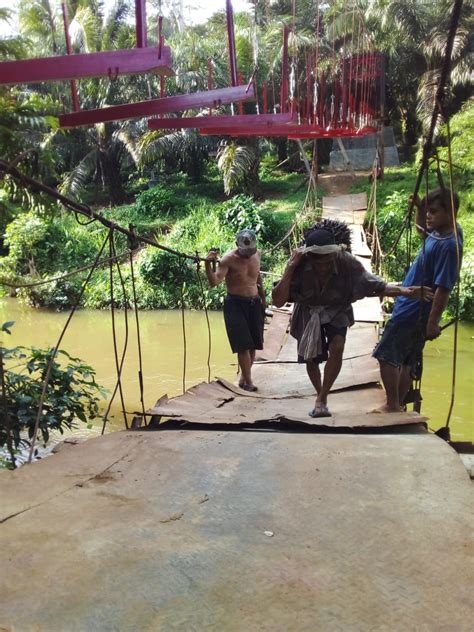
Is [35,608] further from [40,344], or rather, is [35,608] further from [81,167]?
[81,167]

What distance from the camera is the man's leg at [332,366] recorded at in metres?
2.62

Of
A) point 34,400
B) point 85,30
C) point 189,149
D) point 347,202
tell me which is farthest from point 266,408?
point 189,149

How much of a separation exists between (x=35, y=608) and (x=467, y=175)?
9214 millimetres

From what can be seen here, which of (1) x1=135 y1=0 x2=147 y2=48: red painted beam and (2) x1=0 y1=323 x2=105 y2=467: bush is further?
(2) x1=0 y1=323 x2=105 y2=467: bush

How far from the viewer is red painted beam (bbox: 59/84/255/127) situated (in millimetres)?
2756

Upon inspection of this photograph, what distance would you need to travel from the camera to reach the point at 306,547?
3.67 ft

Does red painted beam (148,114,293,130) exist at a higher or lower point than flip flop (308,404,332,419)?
higher

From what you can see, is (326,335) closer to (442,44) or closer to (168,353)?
(168,353)

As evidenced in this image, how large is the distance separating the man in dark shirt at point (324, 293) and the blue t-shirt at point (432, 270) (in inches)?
5.1

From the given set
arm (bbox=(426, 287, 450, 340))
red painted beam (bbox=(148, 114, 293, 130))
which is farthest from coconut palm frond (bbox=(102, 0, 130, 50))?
arm (bbox=(426, 287, 450, 340))

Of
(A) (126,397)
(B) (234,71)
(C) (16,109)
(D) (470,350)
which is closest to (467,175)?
(D) (470,350)

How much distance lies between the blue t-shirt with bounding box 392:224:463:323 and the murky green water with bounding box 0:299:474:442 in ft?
9.16

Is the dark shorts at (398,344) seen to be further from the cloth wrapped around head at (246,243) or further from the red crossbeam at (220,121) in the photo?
the red crossbeam at (220,121)

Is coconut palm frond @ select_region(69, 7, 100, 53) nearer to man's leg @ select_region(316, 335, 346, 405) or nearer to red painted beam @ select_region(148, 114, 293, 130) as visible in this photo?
red painted beam @ select_region(148, 114, 293, 130)
